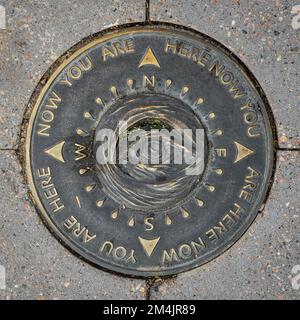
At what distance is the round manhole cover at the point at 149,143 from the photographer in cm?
299

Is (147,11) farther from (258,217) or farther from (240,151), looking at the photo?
(258,217)

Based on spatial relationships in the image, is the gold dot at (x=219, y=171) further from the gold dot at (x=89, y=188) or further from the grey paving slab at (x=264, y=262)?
the gold dot at (x=89, y=188)

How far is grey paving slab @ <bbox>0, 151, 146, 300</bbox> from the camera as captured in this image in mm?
3062

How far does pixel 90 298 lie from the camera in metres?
3.09

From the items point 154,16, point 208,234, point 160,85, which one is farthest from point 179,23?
point 208,234

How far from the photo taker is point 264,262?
3076 mm

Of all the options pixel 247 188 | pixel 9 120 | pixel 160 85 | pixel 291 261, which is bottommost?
pixel 291 261

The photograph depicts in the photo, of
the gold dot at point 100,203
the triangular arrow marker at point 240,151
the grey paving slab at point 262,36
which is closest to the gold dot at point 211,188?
the triangular arrow marker at point 240,151

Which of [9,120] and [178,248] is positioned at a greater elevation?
[9,120]

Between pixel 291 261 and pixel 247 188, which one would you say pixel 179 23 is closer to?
pixel 247 188

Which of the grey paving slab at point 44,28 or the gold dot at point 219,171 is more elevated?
the grey paving slab at point 44,28

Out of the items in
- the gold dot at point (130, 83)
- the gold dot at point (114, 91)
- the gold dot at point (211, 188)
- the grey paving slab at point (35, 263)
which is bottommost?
the grey paving slab at point (35, 263)

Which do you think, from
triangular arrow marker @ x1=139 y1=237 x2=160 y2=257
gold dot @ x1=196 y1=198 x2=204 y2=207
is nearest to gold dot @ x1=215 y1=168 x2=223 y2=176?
gold dot @ x1=196 y1=198 x2=204 y2=207
